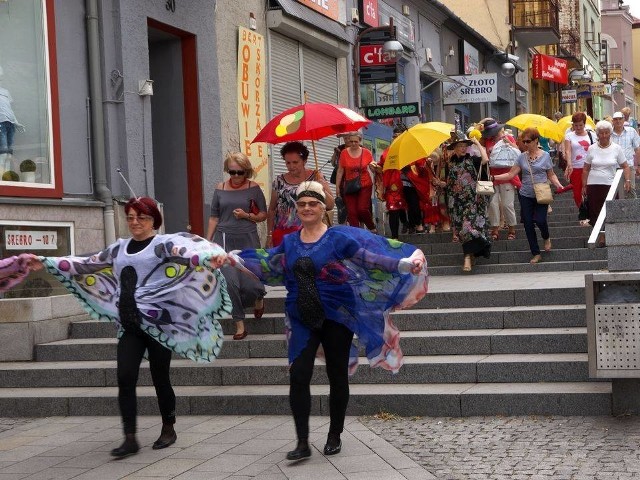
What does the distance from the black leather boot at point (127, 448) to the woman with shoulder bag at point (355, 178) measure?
24.6 ft

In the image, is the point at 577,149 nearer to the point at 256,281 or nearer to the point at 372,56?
the point at 372,56

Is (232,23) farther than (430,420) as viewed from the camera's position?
Yes

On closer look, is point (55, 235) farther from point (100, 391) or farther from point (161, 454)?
point (161, 454)

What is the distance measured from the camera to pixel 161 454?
24.6ft

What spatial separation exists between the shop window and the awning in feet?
19.2

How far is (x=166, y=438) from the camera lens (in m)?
7.72

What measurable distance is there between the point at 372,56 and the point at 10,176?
427 inches

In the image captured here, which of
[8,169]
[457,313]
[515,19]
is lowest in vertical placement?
[457,313]

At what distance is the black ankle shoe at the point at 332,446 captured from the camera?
7180mm

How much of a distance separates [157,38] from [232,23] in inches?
54.5

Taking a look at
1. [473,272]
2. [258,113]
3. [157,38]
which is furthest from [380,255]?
[258,113]

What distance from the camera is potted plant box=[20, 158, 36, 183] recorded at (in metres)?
11.8

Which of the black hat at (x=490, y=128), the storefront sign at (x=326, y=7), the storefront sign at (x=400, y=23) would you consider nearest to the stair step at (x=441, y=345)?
the black hat at (x=490, y=128)

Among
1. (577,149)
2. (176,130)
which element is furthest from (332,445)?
(577,149)
